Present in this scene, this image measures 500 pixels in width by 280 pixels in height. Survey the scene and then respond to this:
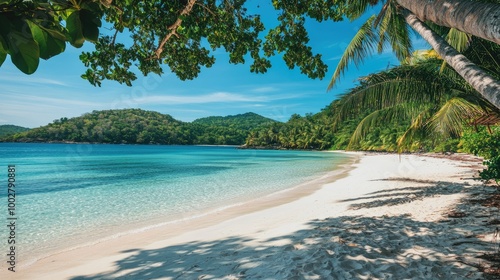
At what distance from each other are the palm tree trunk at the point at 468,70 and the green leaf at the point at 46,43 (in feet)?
9.16

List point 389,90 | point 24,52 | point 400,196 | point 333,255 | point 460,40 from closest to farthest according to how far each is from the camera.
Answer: point 24,52 < point 333,255 < point 460,40 < point 389,90 < point 400,196

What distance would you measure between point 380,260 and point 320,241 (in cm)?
88

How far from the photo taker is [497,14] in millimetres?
1508

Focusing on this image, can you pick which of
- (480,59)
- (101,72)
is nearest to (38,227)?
(101,72)

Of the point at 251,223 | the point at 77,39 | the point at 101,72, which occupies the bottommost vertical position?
the point at 251,223

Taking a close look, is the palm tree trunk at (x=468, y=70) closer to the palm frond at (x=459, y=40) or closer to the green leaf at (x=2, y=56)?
the palm frond at (x=459, y=40)

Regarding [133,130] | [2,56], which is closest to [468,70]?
[2,56]

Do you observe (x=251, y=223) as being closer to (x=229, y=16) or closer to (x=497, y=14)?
(x=229, y=16)

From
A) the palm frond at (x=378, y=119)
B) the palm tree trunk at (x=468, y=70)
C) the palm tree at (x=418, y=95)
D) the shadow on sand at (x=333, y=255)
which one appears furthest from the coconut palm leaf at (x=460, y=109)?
the palm tree trunk at (x=468, y=70)

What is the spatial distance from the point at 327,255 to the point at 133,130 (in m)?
99.2

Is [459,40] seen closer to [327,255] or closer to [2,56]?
[327,255]

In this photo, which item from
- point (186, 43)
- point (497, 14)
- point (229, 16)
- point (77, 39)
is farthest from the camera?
point (186, 43)

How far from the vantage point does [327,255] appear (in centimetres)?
311

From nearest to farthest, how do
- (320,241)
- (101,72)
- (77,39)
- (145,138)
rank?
(77,39)
(320,241)
(101,72)
(145,138)
